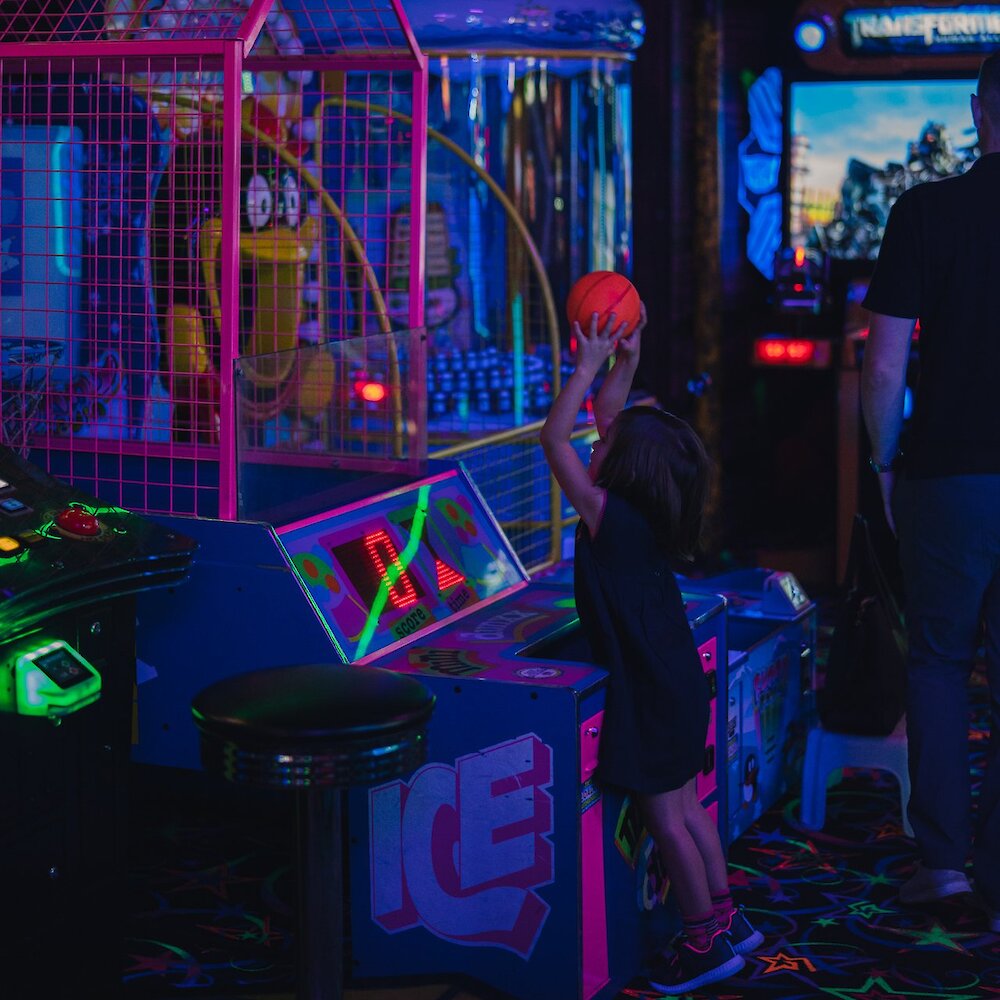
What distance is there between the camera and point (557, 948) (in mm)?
2811

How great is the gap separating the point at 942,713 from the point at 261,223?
80.2 inches

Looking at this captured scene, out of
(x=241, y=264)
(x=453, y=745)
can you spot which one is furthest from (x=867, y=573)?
(x=241, y=264)

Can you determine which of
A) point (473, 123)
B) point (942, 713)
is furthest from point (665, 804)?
point (473, 123)

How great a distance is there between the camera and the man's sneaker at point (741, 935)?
315 centimetres

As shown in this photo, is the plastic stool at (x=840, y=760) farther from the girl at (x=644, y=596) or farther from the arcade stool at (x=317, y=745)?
the arcade stool at (x=317, y=745)

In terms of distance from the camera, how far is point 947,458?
3246mm

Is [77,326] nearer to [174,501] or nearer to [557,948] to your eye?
[174,501]

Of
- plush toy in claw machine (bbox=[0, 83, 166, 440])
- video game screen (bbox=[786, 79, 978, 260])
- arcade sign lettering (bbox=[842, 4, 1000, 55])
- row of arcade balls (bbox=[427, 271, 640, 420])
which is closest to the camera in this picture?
plush toy in claw machine (bbox=[0, 83, 166, 440])

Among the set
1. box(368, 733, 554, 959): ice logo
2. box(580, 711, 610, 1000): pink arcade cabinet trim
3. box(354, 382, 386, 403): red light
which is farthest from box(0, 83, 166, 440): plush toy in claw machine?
box(580, 711, 610, 1000): pink arcade cabinet trim

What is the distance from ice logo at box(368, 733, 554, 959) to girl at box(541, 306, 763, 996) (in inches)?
6.5

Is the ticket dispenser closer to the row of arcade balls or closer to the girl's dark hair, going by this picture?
the girl's dark hair

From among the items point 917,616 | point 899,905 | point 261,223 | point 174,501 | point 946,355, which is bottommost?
point 899,905

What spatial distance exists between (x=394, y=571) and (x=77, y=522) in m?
0.85

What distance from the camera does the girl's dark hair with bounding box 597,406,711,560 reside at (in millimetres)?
2896
